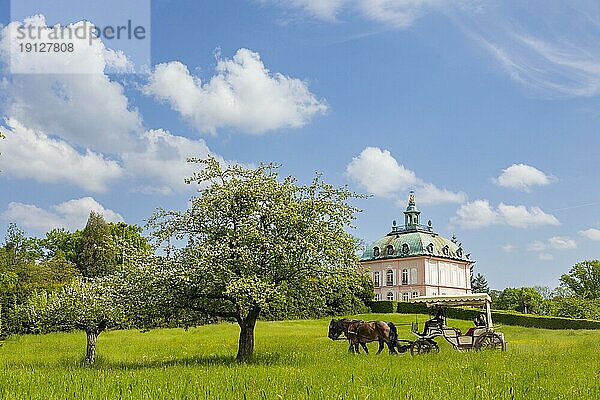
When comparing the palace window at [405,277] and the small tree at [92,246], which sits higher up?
the small tree at [92,246]

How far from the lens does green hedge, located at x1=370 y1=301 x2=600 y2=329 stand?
197 feet

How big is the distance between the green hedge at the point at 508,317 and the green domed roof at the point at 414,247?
2946cm

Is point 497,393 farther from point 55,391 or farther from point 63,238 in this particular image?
point 63,238

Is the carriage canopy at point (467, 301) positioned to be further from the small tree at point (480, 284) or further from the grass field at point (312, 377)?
the small tree at point (480, 284)

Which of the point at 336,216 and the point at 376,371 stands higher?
the point at 336,216

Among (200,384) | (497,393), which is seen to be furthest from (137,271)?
(497,393)

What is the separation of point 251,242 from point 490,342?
39.4 feet

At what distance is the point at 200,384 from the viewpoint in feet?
47.9

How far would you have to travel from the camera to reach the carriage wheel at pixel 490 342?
27108 mm

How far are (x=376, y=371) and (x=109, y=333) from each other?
29.8 m

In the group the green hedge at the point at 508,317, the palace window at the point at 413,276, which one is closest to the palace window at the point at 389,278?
the palace window at the point at 413,276

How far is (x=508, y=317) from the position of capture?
63.7 metres

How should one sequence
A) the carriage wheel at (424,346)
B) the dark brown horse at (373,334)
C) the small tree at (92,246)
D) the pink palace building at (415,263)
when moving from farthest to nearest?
the pink palace building at (415,263)
the small tree at (92,246)
the dark brown horse at (373,334)
the carriage wheel at (424,346)

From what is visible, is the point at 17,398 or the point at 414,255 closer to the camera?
the point at 17,398
